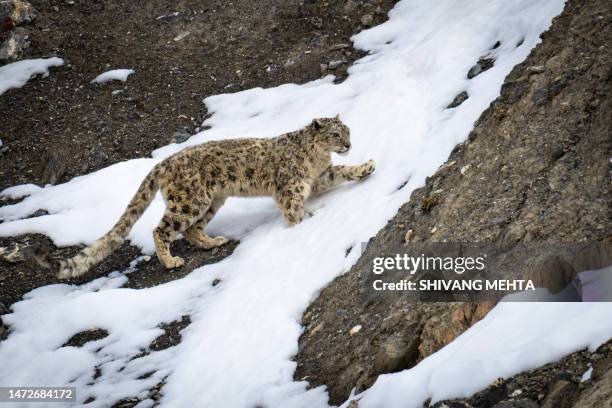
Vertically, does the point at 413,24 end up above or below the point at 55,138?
above

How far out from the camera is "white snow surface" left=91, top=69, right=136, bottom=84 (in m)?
16.8

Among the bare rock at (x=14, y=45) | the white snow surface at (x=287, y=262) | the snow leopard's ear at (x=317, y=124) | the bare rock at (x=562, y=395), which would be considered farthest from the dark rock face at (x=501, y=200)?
the bare rock at (x=14, y=45)

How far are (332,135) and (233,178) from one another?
6.02 feet

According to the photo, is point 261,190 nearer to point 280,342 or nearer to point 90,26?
point 280,342

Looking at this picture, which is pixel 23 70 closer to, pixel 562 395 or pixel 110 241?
pixel 110 241

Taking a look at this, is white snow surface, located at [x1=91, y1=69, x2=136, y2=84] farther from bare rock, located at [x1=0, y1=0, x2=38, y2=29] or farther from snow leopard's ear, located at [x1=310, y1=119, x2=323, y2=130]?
snow leopard's ear, located at [x1=310, y1=119, x2=323, y2=130]

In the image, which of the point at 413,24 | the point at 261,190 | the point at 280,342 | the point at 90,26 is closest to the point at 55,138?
the point at 90,26

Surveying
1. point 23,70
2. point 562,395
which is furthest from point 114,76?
point 562,395

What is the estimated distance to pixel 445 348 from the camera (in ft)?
18.9

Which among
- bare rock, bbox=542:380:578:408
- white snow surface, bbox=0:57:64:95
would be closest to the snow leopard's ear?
bare rock, bbox=542:380:578:408

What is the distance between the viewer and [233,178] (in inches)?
452

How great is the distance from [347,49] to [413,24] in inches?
63.9

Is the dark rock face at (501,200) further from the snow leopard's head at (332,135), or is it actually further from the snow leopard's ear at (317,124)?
the snow leopard's ear at (317,124)

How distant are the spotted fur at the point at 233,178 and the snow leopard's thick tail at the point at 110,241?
16 millimetres
